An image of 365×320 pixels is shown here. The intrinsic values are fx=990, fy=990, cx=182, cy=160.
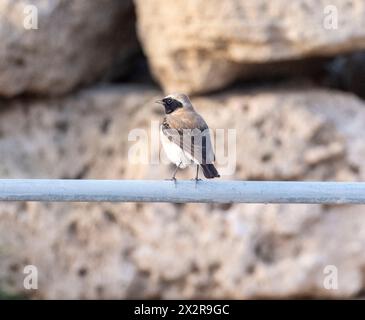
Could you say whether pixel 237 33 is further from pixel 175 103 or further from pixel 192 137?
pixel 192 137

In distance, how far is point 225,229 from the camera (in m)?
5.55

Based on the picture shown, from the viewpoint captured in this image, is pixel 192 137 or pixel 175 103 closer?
pixel 192 137

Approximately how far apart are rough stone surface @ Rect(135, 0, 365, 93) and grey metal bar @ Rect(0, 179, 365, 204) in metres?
2.41

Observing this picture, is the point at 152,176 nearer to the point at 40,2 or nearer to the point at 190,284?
the point at 190,284

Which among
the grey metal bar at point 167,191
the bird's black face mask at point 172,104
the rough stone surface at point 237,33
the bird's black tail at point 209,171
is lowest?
the grey metal bar at point 167,191

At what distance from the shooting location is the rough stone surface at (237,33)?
211 inches

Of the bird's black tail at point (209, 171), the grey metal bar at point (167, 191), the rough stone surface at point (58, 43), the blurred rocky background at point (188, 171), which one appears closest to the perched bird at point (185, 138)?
the bird's black tail at point (209, 171)

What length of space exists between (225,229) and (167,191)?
8.25ft

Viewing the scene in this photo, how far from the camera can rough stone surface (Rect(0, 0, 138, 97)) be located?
5.64 metres

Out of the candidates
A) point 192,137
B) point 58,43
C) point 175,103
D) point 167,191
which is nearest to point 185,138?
point 192,137

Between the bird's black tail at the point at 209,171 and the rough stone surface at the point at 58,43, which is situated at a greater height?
the rough stone surface at the point at 58,43

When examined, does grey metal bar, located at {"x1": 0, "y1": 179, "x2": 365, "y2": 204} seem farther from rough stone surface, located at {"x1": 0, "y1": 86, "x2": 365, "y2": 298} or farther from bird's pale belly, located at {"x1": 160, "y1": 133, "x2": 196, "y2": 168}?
rough stone surface, located at {"x1": 0, "y1": 86, "x2": 365, "y2": 298}

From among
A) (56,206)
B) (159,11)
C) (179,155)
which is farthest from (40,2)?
(179,155)

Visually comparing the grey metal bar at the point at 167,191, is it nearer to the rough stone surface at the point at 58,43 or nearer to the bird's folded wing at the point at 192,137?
the bird's folded wing at the point at 192,137
